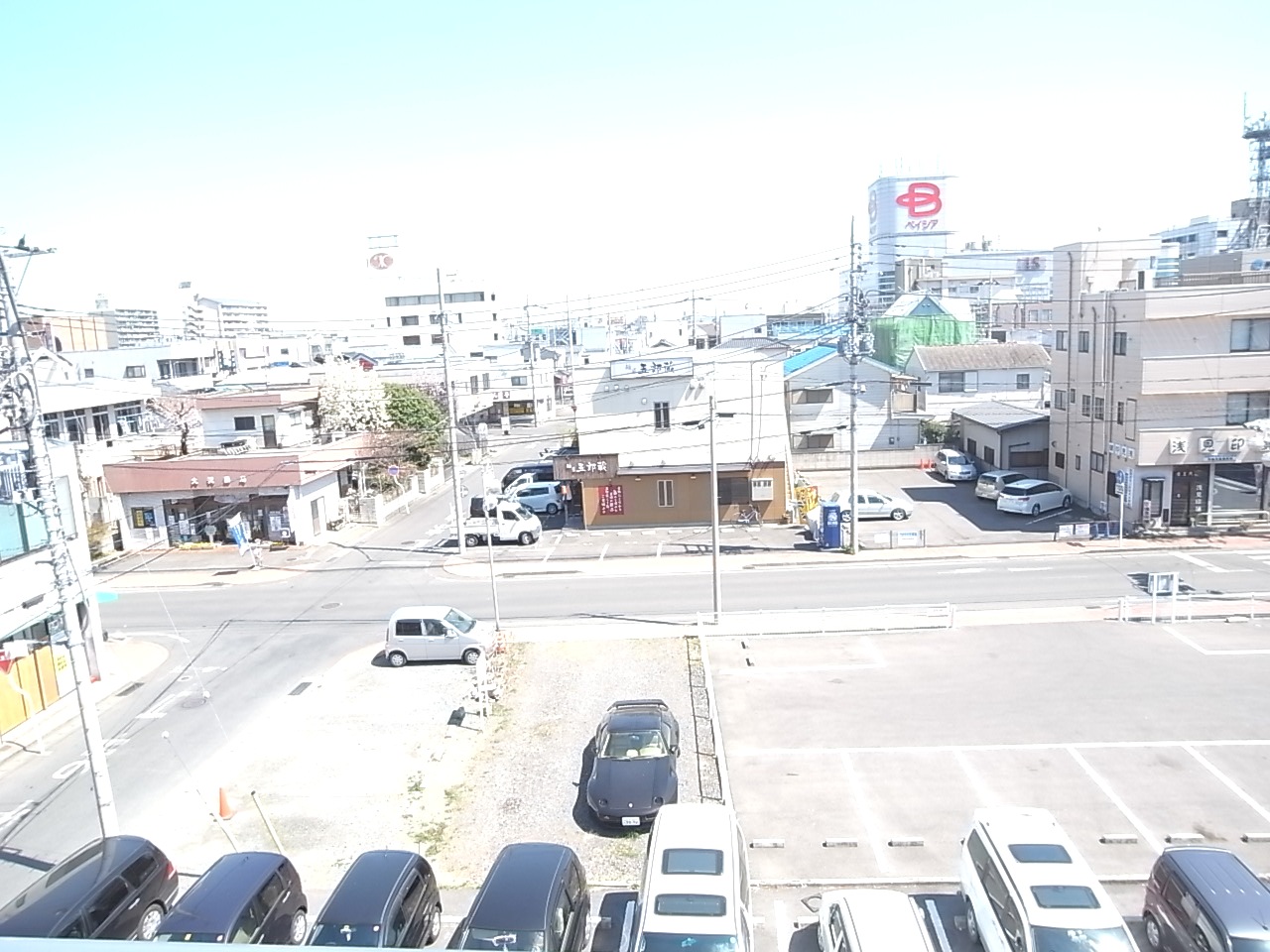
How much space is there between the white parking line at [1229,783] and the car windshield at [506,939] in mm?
10920

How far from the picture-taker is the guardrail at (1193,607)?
2245cm

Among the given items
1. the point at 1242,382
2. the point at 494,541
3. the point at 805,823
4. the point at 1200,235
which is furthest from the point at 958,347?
the point at 1200,235

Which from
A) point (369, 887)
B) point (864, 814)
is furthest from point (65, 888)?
point (864, 814)

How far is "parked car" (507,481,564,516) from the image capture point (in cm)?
3912

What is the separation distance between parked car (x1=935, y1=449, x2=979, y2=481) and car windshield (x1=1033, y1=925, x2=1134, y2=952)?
34526mm

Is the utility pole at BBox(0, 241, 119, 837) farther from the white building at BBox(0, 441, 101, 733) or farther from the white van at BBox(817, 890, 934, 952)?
the white van at BBox(817, 890, 934, 952)

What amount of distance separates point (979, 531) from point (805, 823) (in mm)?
21870

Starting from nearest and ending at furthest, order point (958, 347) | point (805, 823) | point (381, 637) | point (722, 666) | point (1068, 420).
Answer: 1. point (805, 823)
2. point (722, 666)
3. point (381, 637)
4. point (1068, 420)
5. point (958, 347)

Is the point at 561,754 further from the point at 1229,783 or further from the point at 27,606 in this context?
the point at 27,606

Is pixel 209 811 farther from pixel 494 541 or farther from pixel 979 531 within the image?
pixel 979 531

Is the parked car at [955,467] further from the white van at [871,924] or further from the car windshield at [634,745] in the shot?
the white van at [871,924]

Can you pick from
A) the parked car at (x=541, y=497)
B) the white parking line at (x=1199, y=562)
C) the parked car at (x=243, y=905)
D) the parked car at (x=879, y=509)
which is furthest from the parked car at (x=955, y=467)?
the parked car at (x=243, y=905)

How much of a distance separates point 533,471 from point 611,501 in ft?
28.4

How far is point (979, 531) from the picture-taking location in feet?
108
